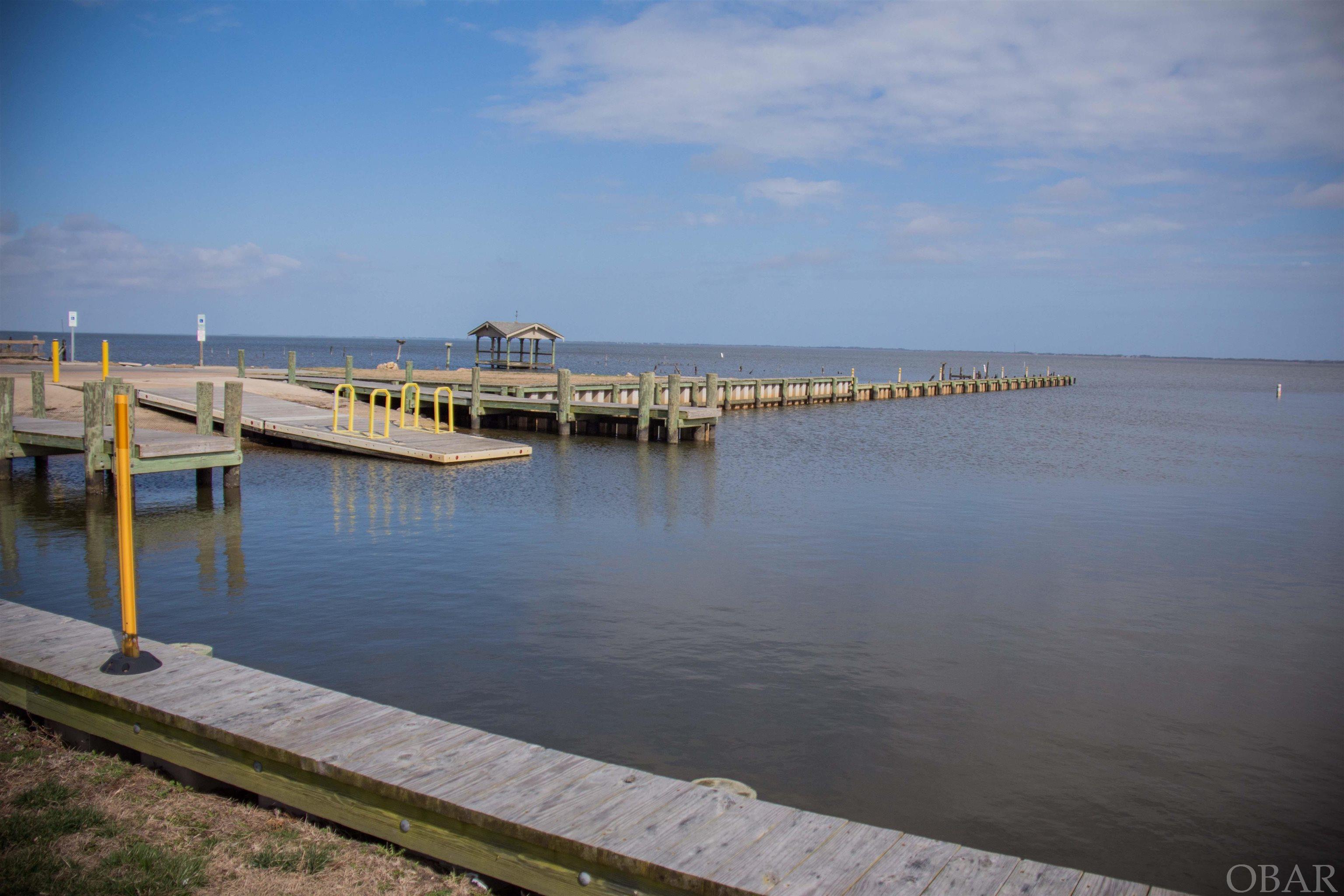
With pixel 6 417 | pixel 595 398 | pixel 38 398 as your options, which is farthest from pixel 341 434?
pixel 595 398

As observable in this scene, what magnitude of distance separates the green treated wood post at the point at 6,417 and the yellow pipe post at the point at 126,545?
1321 cm

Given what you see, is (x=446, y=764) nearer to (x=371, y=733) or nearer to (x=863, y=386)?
(x=371, y=733)

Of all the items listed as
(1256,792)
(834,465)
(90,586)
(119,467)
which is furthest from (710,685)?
(834,465)

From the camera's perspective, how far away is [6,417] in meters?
17.1

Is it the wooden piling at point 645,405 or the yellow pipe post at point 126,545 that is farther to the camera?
the wooden piling at point 645,405

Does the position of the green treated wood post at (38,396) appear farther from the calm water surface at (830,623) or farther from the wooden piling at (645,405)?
the wooden piling at (645,405)

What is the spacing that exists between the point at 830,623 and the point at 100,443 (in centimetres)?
1262

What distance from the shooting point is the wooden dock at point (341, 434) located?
21.5m

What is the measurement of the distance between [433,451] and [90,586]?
34.0ft

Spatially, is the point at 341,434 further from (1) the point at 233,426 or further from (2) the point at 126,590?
(2) the point at 126,590

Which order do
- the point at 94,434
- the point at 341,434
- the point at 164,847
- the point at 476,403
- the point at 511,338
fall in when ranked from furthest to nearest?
1. the point at 511,338
2. the point at 476,403
3. the point at 341,434
4. the point at 94,434
5. the point at 164,847

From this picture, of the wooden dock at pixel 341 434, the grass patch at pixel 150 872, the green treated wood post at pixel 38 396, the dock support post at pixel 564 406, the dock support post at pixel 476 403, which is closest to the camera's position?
the grass patch at pixel 150 872

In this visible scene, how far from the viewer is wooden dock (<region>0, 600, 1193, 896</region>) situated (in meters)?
4.23

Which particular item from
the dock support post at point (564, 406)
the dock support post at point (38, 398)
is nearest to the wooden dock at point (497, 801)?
the dock support post at point (38, 398)
